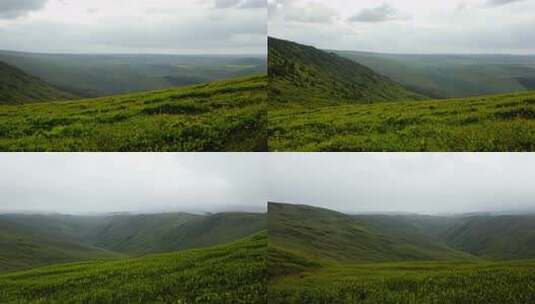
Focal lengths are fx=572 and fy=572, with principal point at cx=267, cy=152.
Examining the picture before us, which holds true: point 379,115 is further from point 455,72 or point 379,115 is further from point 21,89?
point 21,89

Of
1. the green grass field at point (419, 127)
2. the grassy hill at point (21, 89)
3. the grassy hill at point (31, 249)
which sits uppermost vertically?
the grassy hill at point (21, 89)

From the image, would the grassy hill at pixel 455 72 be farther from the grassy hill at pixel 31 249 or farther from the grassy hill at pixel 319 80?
the grassy hill at pixel 31 249

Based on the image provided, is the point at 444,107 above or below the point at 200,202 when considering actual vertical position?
above

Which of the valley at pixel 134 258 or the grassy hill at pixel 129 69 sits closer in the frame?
the valley at pixel 134 258

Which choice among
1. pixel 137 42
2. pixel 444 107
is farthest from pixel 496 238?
pixel 137 42

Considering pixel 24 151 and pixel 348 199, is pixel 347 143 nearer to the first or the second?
pixel 348 199

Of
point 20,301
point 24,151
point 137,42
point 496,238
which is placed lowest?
point 20,301

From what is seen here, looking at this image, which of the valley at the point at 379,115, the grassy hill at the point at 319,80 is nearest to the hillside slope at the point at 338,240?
the valley at the point at 379,115
